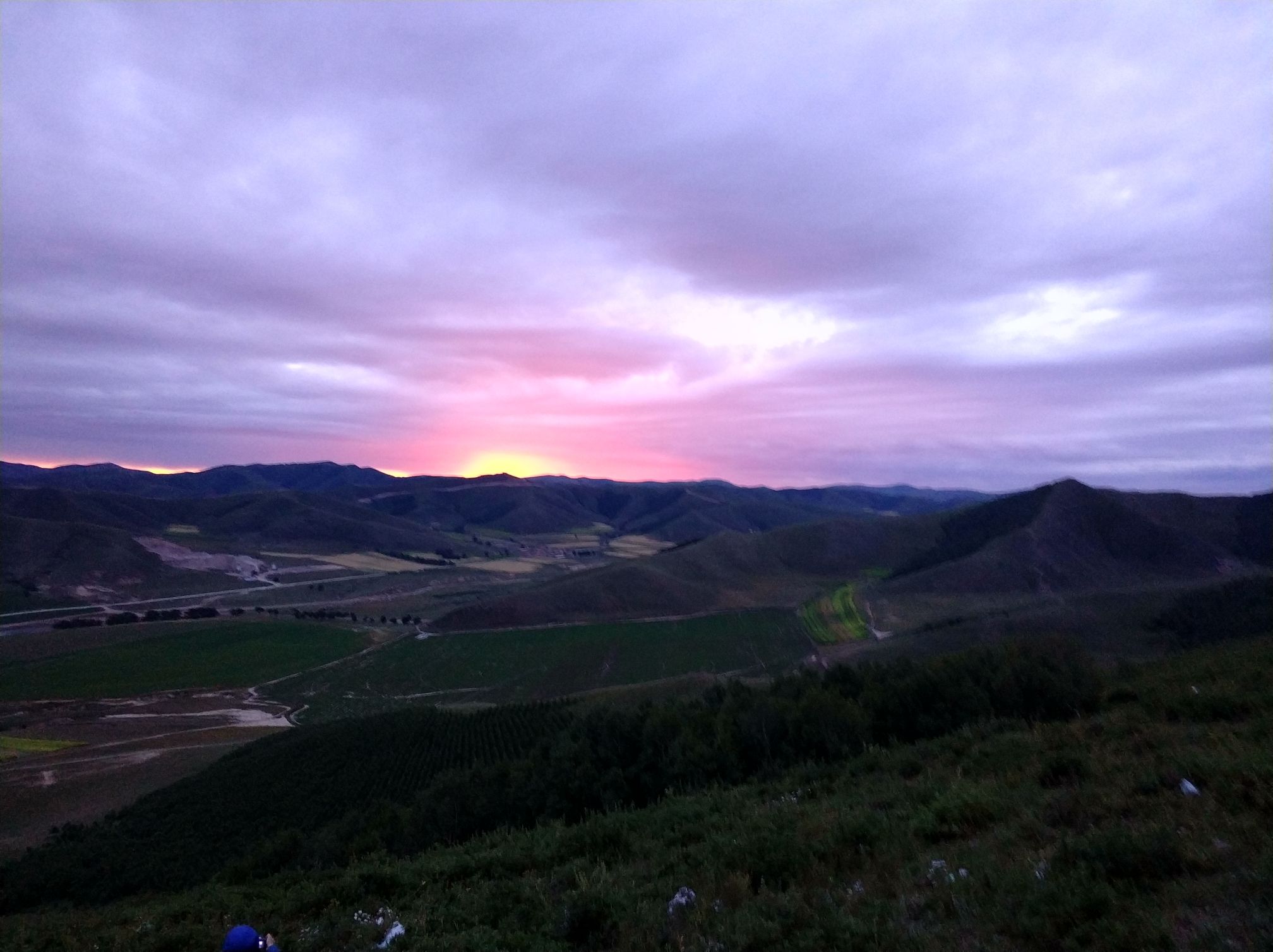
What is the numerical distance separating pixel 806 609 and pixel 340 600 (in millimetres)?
79122

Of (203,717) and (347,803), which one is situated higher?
(347,803)

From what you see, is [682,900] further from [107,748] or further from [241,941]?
[107,748]

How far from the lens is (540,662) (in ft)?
232

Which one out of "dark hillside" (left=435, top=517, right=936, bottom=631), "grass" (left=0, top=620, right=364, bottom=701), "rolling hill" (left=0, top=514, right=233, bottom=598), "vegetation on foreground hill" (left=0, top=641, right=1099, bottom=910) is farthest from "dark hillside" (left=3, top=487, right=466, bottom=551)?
"vegetation on foreground hill" (left=0, top=641, right=1099, bottom=910)

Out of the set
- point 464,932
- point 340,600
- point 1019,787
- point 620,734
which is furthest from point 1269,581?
point 340,600

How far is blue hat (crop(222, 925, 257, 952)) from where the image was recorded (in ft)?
21.2

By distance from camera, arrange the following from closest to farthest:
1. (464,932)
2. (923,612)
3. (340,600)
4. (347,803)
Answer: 1. (464,932)
2. (347,803)
3. (923,612)
4. (340,600)

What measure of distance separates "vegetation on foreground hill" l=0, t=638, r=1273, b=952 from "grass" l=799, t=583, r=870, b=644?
6014cm

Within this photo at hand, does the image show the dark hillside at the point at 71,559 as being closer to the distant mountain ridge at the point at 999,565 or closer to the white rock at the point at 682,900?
the distant mountain ridge at the point at 999,565

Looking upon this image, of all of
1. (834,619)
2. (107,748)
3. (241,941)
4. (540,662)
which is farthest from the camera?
(834,619)

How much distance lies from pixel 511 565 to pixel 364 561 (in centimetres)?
3536

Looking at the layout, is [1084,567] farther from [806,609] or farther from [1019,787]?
[1019,787]

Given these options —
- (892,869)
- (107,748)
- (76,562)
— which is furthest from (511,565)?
(892,869)

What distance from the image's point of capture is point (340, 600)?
390 feet
